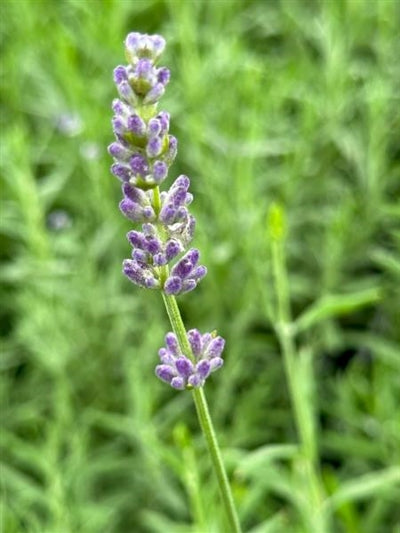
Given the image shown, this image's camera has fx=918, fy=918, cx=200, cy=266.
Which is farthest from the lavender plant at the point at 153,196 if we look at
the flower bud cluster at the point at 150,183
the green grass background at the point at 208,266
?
the green grass background at the point at 208,266

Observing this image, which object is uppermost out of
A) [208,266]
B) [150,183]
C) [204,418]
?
[150,183]

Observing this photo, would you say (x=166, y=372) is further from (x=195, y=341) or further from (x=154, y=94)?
(x=154, y=94)

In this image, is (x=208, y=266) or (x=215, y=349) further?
(x=208, y=266)

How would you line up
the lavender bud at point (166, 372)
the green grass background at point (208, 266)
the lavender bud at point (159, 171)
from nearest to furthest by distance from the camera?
the lavender bud at point (159, 171) < the lavender bud at point (166, 372) < the green grass background at point (208, 266)

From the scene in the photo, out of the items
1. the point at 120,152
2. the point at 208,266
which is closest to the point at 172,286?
the point at 120,152

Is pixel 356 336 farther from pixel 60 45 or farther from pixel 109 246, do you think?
pixel 60 45

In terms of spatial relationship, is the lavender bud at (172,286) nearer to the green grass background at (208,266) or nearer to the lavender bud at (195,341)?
the lavender bud at (195,341)

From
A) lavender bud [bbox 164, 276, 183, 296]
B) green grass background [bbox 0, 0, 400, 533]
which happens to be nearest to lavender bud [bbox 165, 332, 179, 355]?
lavender bud [bbox 164, 276, 183, 296]

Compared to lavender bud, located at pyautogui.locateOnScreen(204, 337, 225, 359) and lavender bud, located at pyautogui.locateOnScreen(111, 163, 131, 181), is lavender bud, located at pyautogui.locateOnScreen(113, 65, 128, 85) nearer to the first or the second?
lavender bud, located at pyautogui.locateOnScreen(111, 163, 131, 181)

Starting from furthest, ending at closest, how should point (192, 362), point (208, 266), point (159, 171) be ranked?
point (208, 266), point (192, 362), point (159, 171)
